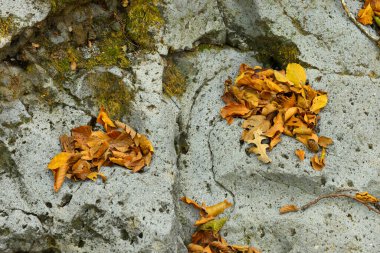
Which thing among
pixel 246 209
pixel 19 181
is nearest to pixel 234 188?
pixel 246 209

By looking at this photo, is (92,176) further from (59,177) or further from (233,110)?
(233,110)

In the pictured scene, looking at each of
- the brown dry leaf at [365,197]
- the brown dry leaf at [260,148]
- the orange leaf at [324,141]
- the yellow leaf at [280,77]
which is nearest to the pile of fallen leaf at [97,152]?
the brown dry leaf at [260,148]

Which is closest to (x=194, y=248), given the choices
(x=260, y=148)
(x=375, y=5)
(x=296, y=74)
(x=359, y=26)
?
(x=260, y=148)

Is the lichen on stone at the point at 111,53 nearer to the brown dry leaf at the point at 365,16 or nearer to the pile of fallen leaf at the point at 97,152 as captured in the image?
the pile of fallen leaf at the point at 97,152

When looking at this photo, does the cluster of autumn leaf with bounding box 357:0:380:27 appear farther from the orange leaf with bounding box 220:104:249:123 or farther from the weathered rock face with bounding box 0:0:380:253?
the orange leaf with bounding box 220:104:249:123

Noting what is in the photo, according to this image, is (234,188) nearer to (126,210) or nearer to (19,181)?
(126,210)

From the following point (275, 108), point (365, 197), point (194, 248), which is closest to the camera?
point (194, 248)

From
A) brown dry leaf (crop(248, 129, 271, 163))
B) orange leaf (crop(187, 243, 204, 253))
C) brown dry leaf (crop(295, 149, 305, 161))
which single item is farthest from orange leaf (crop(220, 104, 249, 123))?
orange leaf (crop(187, 243, 204, 253))
